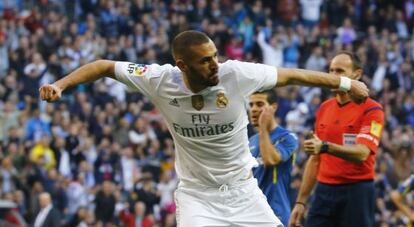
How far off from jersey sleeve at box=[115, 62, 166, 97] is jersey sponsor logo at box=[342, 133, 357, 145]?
227cm

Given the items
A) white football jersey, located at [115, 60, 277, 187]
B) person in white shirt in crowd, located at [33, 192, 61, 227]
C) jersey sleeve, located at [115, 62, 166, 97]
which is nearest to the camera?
white football jersey, located at [115, 60, 277, 187]

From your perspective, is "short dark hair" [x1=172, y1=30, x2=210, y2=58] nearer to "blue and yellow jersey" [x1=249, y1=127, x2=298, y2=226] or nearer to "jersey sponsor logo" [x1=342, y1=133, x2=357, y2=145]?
"blue and yellow jersey" [x1=249, y1=127, x2=298, y2=226]

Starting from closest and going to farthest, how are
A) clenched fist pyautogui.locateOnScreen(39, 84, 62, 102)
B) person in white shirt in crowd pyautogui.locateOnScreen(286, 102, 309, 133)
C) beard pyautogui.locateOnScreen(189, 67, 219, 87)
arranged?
clenched fist pyautogui.locateOnScreen(39, 84, 62, 102) → beard pyautogui.locateOnScreen(189, 67, 219, 87) → person in white shirt in crowd pyautogui.locateOnScreen(286, 102, 309, 133)

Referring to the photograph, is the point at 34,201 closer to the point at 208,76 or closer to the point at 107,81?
the point at 107,81

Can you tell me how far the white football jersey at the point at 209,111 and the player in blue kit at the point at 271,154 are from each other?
1315 millimetres

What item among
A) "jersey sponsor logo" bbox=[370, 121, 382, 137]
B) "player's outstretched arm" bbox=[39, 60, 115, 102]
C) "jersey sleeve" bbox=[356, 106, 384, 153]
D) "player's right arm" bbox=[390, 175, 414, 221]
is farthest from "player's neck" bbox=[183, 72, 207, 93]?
"player's right arm" bbox=[390, 175, 414, 221]

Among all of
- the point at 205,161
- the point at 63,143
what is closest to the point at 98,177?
the point at 63,143

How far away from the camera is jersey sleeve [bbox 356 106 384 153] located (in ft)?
32.5

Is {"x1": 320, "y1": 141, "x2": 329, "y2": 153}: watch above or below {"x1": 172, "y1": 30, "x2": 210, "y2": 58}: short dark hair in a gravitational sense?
below

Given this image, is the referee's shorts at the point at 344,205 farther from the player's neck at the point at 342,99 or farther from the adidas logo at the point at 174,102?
the adidas logo at the point at 174,102

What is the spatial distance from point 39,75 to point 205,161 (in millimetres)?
15494

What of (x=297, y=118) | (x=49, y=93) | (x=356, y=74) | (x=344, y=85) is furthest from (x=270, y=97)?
(x=297, y=118)

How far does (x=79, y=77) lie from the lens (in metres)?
8.27

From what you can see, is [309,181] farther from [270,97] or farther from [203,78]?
[203,78]
